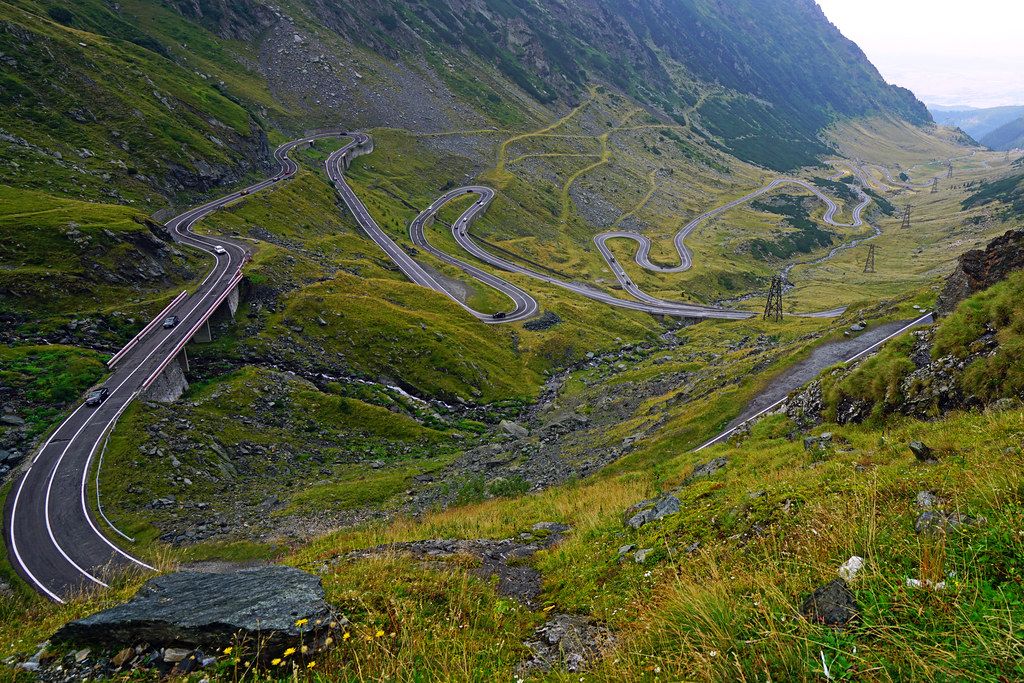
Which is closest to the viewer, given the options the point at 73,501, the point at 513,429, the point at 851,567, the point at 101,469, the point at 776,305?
the point at 851,567

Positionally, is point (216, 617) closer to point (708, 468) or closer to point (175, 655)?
point (175, 655)

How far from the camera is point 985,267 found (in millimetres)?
22703

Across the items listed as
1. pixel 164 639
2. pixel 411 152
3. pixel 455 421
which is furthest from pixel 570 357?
pixel 411 152

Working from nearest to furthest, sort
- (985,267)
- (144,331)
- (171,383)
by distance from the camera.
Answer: (985,267), (171,383), (144,331)

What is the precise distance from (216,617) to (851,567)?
8678mm

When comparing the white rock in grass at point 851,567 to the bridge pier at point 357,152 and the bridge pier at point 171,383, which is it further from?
the bridge pier at point 357,152

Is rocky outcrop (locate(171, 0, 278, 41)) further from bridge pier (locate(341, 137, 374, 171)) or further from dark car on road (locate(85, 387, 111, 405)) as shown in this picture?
dark car on road (locate(85, 387, 111, 405))

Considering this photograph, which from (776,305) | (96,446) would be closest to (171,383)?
(96,446)

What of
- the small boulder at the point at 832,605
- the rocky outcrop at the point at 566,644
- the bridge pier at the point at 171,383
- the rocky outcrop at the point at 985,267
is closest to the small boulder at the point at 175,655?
the rocky outcrop at the point at 566,644

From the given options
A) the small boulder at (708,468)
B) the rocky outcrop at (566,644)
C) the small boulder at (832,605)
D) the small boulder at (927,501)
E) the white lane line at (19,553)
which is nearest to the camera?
the small boulder at (832,605)

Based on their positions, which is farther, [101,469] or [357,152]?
[357,152]

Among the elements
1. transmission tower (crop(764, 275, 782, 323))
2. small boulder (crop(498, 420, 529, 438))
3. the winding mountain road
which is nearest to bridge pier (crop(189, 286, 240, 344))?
the winding mountain road

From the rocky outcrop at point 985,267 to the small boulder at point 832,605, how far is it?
23.2m

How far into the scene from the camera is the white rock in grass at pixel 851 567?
515 cm
